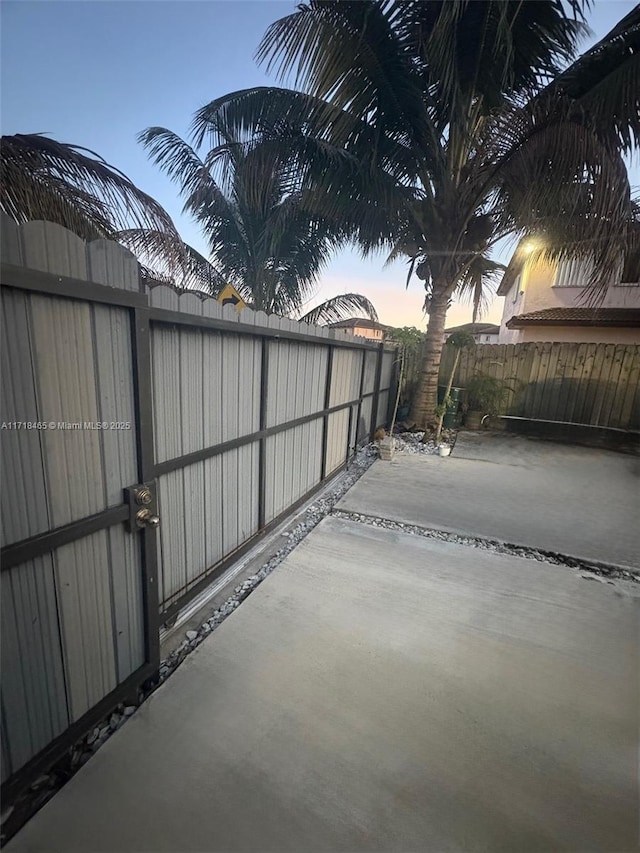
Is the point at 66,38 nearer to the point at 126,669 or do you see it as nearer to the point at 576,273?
the point at 126,669

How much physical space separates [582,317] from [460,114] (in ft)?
25.8

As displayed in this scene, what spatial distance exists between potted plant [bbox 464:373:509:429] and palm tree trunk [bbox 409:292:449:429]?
1.47m

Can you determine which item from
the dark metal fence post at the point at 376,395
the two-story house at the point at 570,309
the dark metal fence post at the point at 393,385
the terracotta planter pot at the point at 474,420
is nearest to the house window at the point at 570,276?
the two-story house at the point at 570,309

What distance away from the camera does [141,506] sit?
165 cm

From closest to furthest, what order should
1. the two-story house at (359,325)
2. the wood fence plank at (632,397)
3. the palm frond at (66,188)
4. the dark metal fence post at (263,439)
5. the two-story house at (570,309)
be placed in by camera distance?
the dark metal fence post at (263,439), the palm frond at (66,188), the wood fence plank at (632,397), the two-story house at (359,325), the two-story house at (570,309)

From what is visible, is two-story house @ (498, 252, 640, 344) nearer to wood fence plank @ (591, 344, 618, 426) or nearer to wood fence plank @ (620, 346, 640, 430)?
wood fence plank @ (591, 344, 618, 426)

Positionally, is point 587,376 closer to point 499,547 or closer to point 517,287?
point 499,547

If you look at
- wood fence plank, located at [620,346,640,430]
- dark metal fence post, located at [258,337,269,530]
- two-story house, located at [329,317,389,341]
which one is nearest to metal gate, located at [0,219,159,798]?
dark metal fence post, located at [258,337,269,530]

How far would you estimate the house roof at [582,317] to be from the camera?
973cm

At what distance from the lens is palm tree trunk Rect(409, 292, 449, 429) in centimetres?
697

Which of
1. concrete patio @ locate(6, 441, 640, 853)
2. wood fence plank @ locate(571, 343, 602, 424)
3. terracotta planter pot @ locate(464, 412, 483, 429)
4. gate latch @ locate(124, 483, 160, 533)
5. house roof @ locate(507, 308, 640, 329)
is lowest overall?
concrete patio @ locate(6, 441, 640, 853)

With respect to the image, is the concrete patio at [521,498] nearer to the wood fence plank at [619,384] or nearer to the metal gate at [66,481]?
the wood fence plank at [619,384]

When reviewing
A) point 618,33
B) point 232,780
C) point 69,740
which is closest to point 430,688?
point 232,780

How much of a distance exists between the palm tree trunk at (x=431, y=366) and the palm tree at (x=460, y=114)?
1.66 meters
